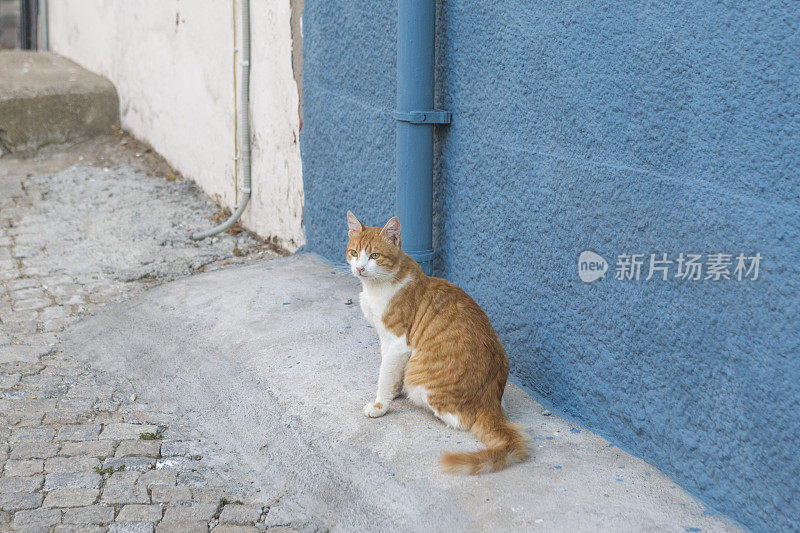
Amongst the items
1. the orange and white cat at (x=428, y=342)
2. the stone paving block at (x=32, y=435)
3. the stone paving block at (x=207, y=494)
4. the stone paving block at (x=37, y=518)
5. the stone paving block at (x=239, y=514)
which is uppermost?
the orange and white cat at (x=428, y=342)

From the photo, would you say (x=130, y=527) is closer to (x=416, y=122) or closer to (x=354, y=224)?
(x=354, y=224)

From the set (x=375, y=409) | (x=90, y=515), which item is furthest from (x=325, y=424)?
(x=90, y=515)

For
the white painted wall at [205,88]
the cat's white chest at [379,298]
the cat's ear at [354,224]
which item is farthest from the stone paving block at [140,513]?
the white painted wall at [205,88]

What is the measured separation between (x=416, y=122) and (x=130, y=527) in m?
2.17

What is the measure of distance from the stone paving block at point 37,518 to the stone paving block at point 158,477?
36 centimetres

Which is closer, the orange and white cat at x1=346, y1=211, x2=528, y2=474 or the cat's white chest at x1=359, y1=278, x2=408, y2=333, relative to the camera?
the orange and white cat at x1=346, y1=211, x2=528, y2=474

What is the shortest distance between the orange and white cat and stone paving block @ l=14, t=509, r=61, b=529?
1.24 m

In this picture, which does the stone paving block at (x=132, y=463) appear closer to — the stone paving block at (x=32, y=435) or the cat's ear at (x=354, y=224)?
the stone paving block at (x=32, y=435)

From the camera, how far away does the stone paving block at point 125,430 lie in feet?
12.4

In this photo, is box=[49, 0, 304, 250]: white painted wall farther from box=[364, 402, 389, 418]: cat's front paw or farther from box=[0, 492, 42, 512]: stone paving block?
box=[0, 492, 42, 512]: stone paving block

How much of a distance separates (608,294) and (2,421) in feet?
9.15

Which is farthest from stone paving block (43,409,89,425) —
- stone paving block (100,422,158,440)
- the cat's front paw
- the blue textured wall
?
the blue textured wall

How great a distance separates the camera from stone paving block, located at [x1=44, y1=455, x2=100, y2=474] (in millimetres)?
3459

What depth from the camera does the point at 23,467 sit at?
3465mm
